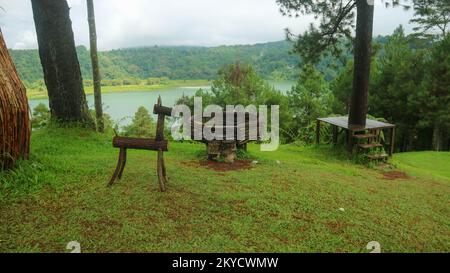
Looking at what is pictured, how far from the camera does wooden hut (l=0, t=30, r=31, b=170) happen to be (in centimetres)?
503

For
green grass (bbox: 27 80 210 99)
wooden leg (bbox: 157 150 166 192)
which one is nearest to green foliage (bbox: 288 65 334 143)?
wooden leg (bbox: 157 150 166 192)

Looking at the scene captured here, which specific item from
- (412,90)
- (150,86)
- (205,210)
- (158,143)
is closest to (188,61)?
(150,86)

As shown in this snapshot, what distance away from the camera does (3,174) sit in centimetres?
512

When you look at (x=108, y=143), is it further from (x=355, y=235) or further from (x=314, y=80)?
(x=314, y=80)

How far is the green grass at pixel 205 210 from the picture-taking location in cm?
399

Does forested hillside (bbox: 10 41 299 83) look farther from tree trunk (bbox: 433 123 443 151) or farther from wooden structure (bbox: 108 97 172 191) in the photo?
wooden structure (bbox: 108 97 172 191)

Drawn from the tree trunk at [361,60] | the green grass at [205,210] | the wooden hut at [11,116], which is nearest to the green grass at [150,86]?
the tree trunk at [361,60]

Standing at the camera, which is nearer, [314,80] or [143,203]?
[143,203]

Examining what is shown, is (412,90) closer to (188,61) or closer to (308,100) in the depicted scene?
(308,100)

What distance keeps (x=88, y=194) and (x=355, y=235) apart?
384cm

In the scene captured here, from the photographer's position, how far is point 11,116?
5121mm

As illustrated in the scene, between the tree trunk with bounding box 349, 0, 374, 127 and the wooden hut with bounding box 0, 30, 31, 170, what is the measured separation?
914 cm

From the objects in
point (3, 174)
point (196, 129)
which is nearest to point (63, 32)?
point (196, 129)

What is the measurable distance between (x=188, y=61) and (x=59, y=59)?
87094mm
